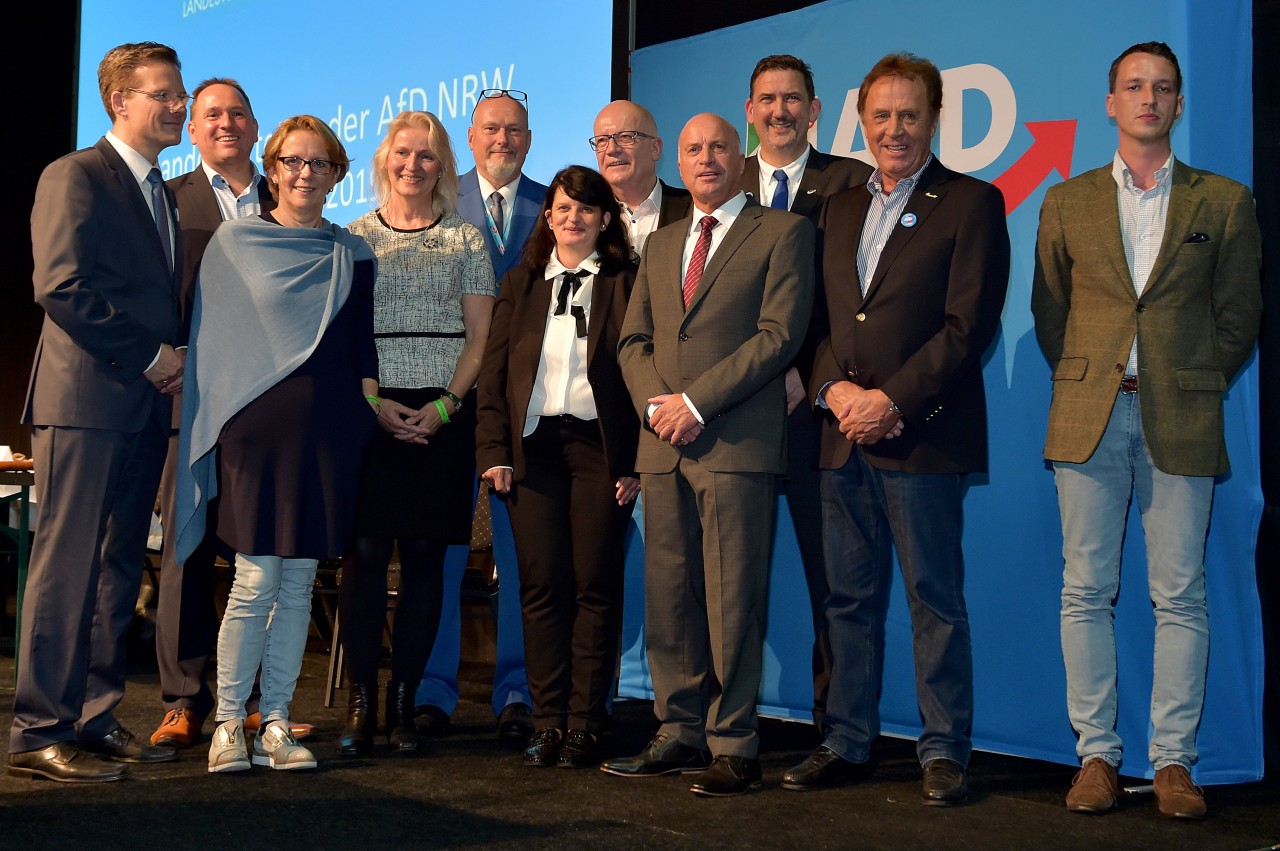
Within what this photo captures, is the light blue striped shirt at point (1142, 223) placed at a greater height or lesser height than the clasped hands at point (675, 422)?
greater

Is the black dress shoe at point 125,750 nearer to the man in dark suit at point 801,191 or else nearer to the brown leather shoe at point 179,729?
the brown leather shoe at point 179,729

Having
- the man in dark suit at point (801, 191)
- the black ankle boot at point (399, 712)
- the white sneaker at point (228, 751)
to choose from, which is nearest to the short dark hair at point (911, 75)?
the man in dark suit at point (801, 191)

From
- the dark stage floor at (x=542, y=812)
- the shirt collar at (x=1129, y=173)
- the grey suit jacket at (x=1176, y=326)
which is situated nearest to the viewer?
the dark stage floor at (x=542, y=812)

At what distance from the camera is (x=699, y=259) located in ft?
10.2

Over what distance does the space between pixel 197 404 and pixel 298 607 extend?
0.55 m

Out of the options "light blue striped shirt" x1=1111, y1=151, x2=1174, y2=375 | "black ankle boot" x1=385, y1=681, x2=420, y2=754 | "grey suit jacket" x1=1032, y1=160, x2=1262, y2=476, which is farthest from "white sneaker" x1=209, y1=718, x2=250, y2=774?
"light blue striped shirt" x1=1111, y1=151, x2=1174, y2=375

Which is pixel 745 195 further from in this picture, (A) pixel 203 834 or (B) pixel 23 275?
(B) pixel 23 275

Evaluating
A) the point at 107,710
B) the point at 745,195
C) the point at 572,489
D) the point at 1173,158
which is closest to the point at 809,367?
the point at 745,195

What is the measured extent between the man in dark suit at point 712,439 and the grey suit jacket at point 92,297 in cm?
119

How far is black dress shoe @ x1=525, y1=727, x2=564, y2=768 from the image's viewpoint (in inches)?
125

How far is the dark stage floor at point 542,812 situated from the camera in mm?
2486

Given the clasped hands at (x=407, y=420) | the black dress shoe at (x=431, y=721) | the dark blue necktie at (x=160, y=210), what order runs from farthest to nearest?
1. the black dress shoe at (x=431, y=721)
2. the clasped hands at (x=407, y=420)
3. the dark blue necktie at (x=160, y=210)

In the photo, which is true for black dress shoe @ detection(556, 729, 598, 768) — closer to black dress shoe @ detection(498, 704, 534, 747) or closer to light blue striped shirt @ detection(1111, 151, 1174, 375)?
black dress shoe @ detection(498, 704, 534, 747)

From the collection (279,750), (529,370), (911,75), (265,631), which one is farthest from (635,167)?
(279,750)
